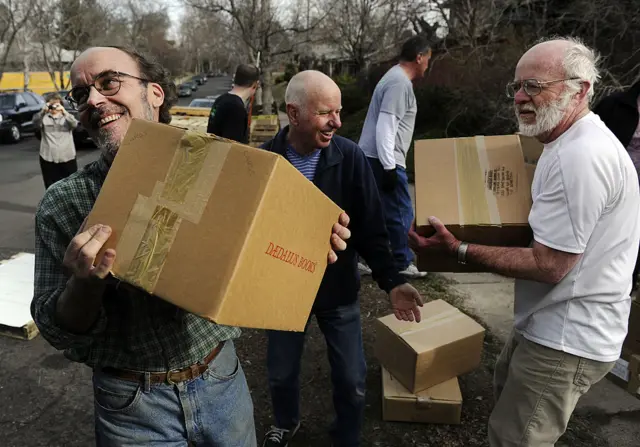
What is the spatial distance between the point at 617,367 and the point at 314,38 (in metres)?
21.5

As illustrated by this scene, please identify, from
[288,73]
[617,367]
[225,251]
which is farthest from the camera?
[288,73]

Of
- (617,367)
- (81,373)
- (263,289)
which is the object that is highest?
(263,289)

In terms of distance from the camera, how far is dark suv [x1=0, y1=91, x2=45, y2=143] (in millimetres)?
13703

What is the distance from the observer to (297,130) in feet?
7.16

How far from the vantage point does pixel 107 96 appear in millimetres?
1315

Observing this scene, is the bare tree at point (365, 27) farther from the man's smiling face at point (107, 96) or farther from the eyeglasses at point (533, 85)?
the man's smiling face at point (107, 96)

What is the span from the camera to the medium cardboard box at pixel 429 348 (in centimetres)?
263

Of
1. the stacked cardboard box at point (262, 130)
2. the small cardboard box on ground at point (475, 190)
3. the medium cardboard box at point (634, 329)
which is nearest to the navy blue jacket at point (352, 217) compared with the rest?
the small cardboard box on ground at point (475, 190)

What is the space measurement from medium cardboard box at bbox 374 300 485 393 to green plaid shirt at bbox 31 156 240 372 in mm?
1612

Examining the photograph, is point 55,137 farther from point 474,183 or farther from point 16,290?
point 474,183

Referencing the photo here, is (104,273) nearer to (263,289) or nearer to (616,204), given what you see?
(263,289)

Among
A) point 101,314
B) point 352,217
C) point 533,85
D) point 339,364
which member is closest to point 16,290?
point 339,364

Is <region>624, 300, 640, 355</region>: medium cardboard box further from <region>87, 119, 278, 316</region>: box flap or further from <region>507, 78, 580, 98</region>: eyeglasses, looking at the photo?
<region>87, 119, 278, 316</region>: box flap

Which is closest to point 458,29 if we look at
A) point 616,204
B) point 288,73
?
point 616,204
